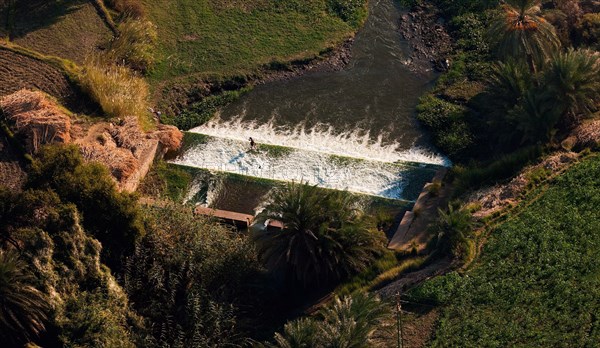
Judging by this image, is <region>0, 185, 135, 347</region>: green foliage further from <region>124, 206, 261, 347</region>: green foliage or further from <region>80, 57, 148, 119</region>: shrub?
<region>80, 57, 148, 119</region>: shrub

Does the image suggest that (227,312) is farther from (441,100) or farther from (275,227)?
(441,100)

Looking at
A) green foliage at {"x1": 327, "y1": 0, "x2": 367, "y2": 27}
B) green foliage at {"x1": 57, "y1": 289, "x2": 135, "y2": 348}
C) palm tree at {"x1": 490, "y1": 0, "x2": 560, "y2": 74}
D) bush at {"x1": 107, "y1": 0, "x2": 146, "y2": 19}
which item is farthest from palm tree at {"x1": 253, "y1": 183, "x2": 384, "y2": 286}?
bush at {"x1": 107, "y1": 0, "x2": 146, "y2": 19}

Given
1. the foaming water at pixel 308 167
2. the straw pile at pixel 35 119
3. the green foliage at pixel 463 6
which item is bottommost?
the foaming water at pixel 308 167

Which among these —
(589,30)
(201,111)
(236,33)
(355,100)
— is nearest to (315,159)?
(355,100)

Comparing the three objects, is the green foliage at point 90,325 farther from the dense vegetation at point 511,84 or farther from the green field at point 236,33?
the dense vegetation at point 511,84

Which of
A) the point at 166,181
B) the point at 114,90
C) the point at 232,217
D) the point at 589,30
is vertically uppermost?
the point at 589,30

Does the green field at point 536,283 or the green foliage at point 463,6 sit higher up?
the green foliage at point 463,6

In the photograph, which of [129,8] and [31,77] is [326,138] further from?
[31,77]

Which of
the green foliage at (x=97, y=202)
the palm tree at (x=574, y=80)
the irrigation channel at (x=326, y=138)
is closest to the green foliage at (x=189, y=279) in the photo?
the green foliage at (x=97, y=202)
